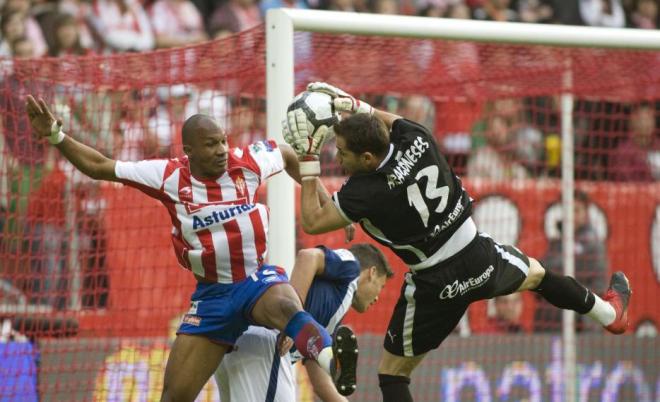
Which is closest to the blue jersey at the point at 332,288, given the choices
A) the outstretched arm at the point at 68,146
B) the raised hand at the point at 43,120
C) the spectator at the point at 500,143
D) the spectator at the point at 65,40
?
the outstretched arm at the point at 68,146

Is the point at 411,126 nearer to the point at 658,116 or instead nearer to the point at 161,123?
the point at 161,123

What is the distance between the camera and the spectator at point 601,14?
14289mm

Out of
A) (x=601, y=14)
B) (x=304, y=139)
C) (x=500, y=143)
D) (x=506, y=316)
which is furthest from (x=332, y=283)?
(x=601, y=14)

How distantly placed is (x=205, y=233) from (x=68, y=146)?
791mm

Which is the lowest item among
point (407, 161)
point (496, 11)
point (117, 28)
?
point (407, 161)

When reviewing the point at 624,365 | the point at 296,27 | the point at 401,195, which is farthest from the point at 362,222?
the point at 624,365

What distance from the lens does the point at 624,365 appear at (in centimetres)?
1019

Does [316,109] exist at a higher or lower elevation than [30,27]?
lower

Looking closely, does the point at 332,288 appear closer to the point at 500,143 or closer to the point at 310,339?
the point at 310,339

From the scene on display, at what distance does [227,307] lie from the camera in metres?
6.12

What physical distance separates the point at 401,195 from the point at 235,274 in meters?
0.91

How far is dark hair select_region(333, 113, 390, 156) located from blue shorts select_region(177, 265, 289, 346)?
0.76 m

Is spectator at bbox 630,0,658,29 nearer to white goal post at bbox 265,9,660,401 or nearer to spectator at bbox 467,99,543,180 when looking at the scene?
spectator at bbox 467,99,543,180

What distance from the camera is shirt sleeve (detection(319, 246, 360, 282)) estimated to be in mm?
6629
